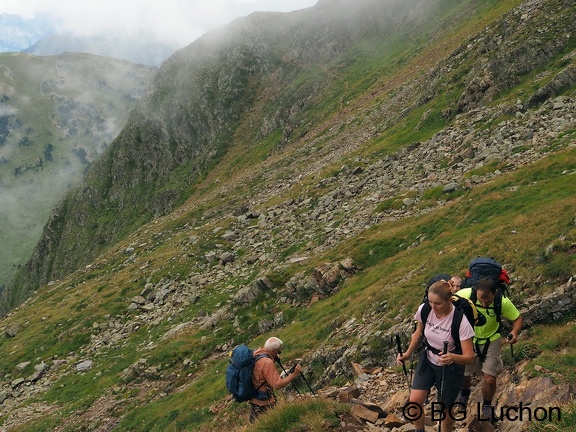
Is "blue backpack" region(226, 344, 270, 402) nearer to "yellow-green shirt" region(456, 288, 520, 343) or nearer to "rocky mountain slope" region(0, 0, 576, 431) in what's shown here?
"rocky mountain slope" region(0, 0, 576, 431)

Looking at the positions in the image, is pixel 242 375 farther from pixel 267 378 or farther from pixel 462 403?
pixel 462 403

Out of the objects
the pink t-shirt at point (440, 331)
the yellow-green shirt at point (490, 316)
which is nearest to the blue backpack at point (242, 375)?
the pink t-shirt at point (440, 331)

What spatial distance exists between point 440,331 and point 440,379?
3.17 ft

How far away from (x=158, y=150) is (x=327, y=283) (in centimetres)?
11631

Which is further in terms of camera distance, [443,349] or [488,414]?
[488,414]

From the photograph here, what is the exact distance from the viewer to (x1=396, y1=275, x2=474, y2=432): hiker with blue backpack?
7.24 meters

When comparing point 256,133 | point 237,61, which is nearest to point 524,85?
point 256,133

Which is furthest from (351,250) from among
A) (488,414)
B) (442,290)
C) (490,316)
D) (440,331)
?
(442,290)

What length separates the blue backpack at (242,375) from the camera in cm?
883

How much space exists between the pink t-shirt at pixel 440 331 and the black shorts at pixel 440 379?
7.6 inches

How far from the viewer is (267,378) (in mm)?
8727

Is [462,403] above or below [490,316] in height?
below

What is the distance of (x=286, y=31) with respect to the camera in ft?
449

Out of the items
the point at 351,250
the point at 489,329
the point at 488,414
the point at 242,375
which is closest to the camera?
the point at 488,414
